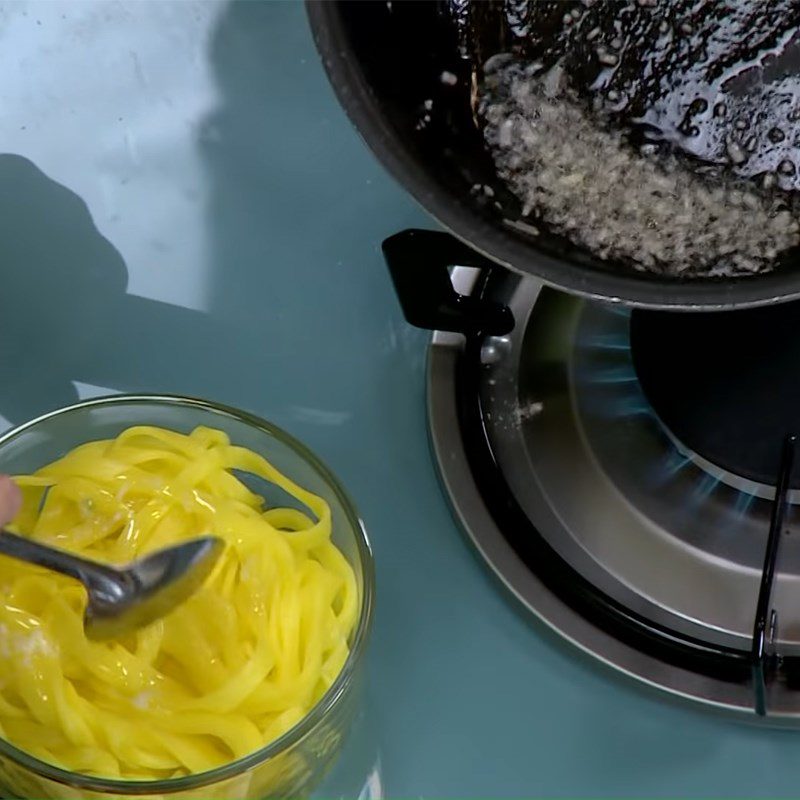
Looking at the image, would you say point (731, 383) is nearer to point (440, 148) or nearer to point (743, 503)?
point (743, 503)

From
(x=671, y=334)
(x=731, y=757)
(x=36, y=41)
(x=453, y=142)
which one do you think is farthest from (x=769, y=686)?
(x=36, y=41)

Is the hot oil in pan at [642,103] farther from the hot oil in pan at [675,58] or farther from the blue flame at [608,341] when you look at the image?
the blue flame at [608,341]

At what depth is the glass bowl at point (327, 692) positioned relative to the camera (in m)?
0.57

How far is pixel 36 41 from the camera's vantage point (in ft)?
2.79

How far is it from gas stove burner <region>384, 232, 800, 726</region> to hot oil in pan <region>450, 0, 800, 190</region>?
141mm

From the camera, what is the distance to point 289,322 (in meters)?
0.80

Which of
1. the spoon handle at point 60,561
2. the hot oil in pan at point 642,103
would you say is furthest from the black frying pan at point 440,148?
the spoon handle at point 60,561

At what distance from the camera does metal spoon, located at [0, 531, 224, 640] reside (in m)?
0.59

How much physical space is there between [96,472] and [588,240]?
306 mm

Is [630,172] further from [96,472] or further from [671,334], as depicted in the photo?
[96,472]

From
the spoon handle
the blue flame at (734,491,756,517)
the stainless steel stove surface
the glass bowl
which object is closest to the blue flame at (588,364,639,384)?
the stainless steel stove surface

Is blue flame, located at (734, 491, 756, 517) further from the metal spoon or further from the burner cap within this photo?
the metal spoon

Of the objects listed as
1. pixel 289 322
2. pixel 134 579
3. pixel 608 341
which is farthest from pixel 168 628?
pixel 608 341

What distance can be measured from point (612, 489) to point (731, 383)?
10cm
